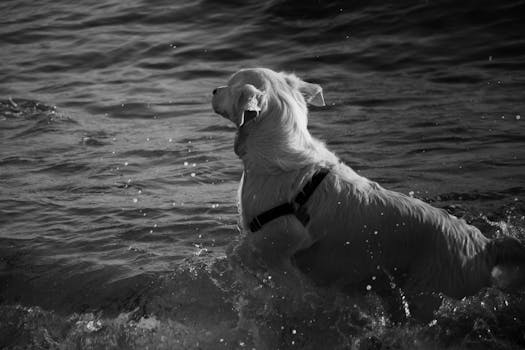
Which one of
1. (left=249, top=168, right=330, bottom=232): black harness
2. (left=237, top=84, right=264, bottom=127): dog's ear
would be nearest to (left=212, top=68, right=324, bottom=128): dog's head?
(left=237, top=84, right=264, bottom=127): dog's ear

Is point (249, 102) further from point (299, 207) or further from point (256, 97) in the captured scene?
point (299, 207)

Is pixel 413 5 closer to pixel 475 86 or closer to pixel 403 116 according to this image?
pixel 475 86

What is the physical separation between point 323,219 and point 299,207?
0.21m

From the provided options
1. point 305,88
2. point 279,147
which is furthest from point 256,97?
point 305,88

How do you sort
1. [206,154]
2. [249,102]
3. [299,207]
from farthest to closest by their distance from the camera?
1. [206,154]
2. [299,207]
3. [249,102]

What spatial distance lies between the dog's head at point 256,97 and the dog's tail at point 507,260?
5.85ft

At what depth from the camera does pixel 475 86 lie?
37.8ft

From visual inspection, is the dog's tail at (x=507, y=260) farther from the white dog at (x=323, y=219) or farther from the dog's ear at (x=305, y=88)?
the dog's ear at (x=305, y=88)

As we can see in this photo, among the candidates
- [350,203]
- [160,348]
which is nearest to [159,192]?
[160,348]

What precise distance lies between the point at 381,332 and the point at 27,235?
4.01 metres

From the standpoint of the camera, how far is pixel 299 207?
5.92 m

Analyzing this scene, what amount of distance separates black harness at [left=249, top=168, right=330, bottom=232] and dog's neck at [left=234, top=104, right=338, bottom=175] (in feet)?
0.39

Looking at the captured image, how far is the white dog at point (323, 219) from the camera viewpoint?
18.1ft

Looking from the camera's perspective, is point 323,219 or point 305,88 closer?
point 323,219
